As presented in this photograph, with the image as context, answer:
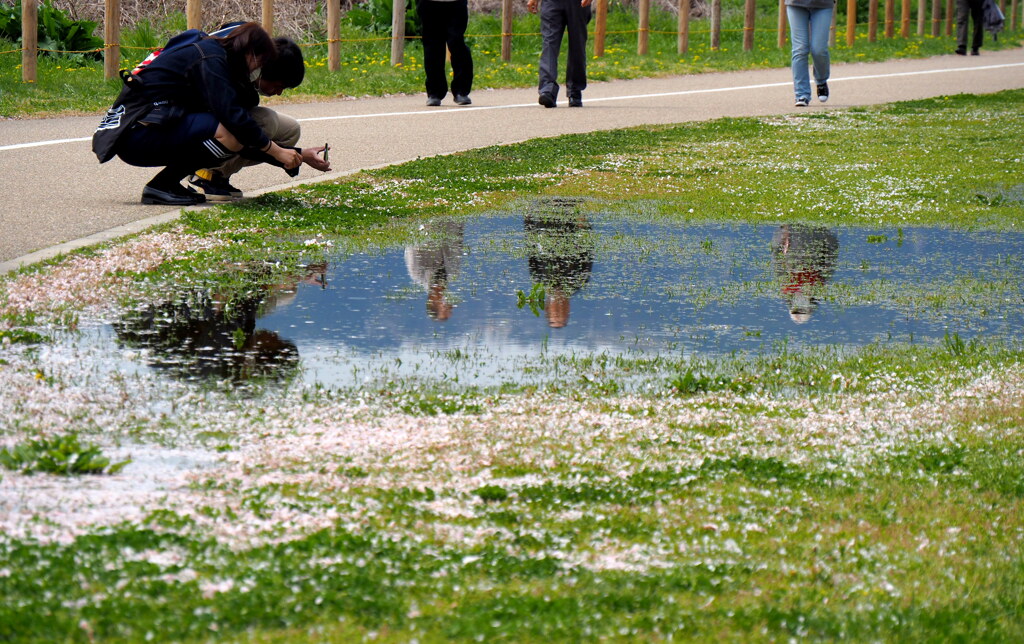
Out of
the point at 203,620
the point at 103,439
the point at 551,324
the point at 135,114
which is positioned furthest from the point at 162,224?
the point at 203,620

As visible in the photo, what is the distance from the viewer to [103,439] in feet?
13.9

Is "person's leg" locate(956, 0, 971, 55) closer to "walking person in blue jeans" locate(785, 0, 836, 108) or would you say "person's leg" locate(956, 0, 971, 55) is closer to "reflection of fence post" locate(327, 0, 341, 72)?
"walking person in blue jeans" locate(785, 0, 836, 108)

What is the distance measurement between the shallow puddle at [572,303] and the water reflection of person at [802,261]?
0.05 feet

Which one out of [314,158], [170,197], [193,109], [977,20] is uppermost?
[977,20]

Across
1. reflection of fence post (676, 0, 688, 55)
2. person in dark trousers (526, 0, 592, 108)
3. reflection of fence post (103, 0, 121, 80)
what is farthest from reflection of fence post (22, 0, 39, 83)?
reflection of fence post (676, 0, 688, 55)

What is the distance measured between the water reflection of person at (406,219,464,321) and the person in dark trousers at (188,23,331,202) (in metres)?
0.82

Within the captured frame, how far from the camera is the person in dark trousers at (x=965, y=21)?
2928 cm

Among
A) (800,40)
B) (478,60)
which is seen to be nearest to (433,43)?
(800,40)

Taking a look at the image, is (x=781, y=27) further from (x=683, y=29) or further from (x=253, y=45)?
(x=253, y=45)

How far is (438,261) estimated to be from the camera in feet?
24.1

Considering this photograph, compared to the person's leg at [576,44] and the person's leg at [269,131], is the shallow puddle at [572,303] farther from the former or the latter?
the person's leg at [576,44]

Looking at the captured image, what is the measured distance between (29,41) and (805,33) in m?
8.31

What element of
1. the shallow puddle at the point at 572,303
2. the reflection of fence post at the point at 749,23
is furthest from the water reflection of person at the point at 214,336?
the reflection of fence post at the point at 749,23

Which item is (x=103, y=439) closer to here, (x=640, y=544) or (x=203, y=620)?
(x=203, y=620)
